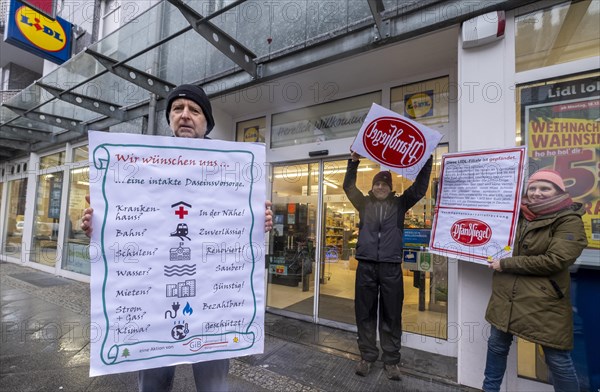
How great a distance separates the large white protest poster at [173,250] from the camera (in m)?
1.31

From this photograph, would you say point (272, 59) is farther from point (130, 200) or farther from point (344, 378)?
point (344, 378)

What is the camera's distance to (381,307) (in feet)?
9.84

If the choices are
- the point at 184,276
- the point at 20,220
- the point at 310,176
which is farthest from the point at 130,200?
the point at 20,220

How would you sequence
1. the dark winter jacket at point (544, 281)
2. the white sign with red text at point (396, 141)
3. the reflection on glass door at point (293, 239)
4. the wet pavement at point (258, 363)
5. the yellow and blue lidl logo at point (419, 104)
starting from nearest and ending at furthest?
the dark winter jacket at point (544, 281) < the white sign with red text at point (396, 141) < the wet pavement at point (258, 363) < the yellow and blue lidl logo at point (419, 104) < the reflection on glass door at point (293, 239)

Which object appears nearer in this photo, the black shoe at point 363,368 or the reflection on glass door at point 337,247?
the black shoe at point 363,368

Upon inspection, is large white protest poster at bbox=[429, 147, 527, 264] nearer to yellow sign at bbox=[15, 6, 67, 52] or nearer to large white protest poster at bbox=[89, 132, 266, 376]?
large white protest poster at bbox=[89, 132, 266, 376]

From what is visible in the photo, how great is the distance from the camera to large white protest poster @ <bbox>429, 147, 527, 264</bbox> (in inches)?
94.1

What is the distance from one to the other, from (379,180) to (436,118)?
1.31 m

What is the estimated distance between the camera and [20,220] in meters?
9.76

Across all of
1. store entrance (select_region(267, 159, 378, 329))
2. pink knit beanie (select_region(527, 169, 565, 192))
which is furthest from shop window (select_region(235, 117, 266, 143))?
pink knit beanie (select_region(527, 169, 565, 192))

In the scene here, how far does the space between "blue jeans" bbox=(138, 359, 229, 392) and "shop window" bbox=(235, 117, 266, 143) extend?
416cm

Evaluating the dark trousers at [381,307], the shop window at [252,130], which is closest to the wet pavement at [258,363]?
the dark trousers at [381,307]

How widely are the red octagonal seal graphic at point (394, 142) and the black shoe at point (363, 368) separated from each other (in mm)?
1983

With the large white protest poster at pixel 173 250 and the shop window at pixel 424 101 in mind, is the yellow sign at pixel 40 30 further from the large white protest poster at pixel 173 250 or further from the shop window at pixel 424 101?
the shop window at pixel 424 101
